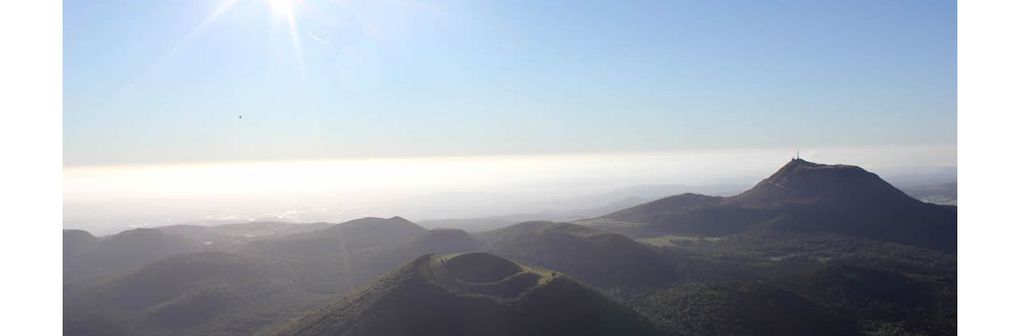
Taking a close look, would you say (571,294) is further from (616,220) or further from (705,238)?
(616,220)

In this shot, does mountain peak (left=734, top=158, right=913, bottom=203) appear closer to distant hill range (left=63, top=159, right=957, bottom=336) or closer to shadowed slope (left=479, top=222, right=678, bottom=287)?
distant hill range (left=63, top=159, right=957, bottom=336)

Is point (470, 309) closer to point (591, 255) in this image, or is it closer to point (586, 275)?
point (586, 275)

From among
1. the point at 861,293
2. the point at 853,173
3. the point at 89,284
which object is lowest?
the point at 89,284

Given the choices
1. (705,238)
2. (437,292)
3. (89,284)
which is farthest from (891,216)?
(89,284)

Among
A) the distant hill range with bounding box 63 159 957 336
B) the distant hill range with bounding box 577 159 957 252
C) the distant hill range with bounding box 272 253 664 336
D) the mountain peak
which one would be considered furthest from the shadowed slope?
the mountain peak

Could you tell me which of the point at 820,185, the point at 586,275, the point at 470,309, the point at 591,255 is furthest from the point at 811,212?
the point at 470,309

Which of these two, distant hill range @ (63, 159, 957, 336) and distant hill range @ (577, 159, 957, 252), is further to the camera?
distant hill range @ (577, 159, 957, 252)
